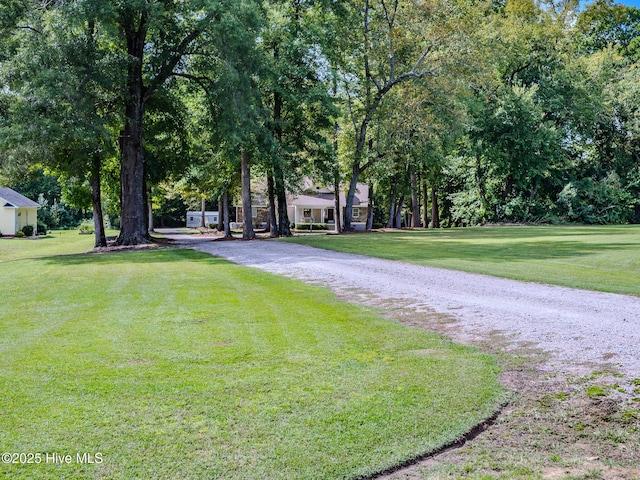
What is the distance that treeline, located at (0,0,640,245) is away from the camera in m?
19.7

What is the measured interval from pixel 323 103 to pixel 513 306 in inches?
790

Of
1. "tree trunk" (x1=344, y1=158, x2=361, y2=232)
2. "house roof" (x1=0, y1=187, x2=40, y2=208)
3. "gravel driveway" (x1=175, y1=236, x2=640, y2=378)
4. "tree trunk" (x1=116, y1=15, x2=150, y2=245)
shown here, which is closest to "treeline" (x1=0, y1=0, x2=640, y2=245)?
"tree trunk" (x1=116, y1=15, x2=150, y2=245)

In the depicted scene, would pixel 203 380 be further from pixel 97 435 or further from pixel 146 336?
pixel 146 336

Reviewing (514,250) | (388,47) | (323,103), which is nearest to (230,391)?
(514,250)

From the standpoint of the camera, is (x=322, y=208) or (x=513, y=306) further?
(x=322, y=208)

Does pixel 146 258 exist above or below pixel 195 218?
below

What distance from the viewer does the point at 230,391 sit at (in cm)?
457

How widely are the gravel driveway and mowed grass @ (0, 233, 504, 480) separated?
990mm

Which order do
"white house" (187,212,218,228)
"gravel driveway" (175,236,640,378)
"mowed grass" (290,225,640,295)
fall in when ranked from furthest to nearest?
"white house" (187,212,218,228) < "mowed grass" (290,225,640,295) < "gravel driveway" (175,236,640,378)

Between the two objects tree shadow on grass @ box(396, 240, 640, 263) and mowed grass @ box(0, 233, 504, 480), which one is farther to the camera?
tree shadow on grass @ box(396, 240, 640, 263)

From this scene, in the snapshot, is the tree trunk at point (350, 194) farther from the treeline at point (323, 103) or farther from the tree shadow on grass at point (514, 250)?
the tree shadow on grass at point (514, 250)

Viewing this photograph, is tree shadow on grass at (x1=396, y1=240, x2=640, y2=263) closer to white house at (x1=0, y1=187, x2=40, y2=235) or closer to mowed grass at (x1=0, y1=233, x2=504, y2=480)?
mowed grass at (x1=0, y1=233, x2=504, y2=480)

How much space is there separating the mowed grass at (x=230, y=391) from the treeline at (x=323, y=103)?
14.8 meters

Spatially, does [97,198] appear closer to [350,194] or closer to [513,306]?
[350,194]
